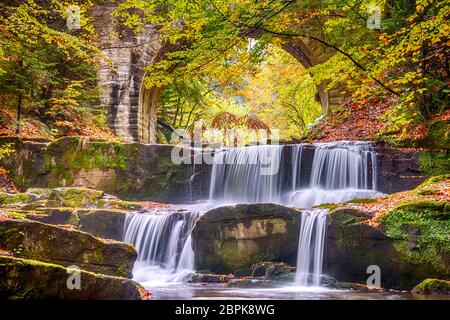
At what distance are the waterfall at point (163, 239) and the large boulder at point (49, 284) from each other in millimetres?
4472

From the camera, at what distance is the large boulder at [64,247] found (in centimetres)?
Result: 562

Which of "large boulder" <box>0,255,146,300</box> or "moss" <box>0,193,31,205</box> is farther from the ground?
"moss" <box>0,193,31,205</box>

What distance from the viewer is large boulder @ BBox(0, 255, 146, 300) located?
4164mm

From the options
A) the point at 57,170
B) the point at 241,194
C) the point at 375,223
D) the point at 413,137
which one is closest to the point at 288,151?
the point at 241,194

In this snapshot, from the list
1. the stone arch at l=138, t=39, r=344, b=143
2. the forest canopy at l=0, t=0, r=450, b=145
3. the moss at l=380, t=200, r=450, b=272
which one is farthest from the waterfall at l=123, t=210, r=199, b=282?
the stone arch at l=138, t=39, r=344, b=143

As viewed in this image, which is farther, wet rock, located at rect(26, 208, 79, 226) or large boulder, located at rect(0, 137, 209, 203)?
large boulder, located at rect(0, 137, 209, 203)

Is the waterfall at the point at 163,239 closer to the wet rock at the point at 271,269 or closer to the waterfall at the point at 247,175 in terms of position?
the wet rock at the point at 271,269

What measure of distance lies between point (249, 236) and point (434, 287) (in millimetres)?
3398

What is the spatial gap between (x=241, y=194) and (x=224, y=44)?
7.90 metres

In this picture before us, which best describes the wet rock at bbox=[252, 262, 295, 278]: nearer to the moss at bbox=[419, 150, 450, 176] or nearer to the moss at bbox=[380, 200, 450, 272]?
the moss at bbox=[380, 200, 450, 272]

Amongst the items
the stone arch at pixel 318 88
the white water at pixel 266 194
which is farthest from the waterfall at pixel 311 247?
the stone arch at pixel 318 88

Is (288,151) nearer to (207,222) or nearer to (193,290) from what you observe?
(207,222)

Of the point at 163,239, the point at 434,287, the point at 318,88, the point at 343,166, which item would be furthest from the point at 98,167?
the point at 318,88

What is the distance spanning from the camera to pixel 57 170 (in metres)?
14.2
